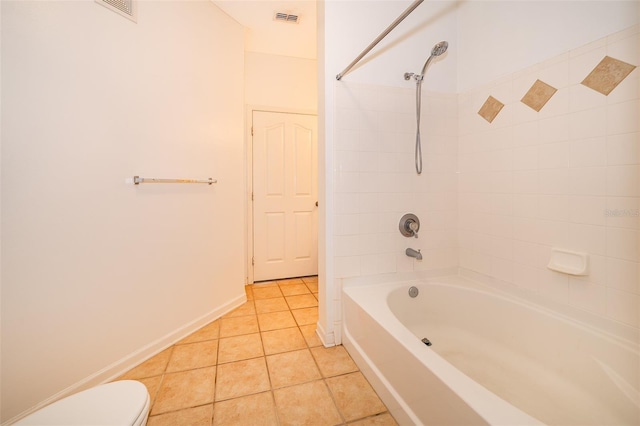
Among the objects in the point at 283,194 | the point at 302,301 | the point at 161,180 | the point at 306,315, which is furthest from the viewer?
the point at 283,194

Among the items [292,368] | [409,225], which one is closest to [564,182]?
[409,225]

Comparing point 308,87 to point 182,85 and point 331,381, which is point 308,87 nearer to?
point 182,85

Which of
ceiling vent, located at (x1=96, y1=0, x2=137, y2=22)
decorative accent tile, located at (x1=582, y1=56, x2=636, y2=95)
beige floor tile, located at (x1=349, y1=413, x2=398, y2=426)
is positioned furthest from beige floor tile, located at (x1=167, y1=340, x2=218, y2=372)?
decorative accent tile, located at (x1=582, y1=56, x2=636, y2=95)

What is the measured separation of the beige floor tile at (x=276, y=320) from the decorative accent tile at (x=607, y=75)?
216cm

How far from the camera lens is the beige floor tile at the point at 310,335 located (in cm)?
180

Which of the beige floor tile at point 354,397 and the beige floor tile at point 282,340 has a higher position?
the beige floor tile at point 282,340

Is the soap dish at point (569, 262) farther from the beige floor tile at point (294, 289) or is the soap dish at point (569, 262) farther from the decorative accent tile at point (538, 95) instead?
the beige floor tile at point (294, 289)

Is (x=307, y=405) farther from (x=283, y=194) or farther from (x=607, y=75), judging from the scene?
(x=283, y=194)

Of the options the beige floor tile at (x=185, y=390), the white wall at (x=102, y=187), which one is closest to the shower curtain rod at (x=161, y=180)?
the white wall at (x=102, y=187)

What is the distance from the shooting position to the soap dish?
1.22 metres

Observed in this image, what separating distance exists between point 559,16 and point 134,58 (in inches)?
87.5

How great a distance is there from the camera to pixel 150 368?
1551 millimetres

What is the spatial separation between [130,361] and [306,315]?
1.18 metres

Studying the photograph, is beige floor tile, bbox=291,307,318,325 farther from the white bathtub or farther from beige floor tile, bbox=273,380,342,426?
beige floor tile, bbox=273,380,342,426
